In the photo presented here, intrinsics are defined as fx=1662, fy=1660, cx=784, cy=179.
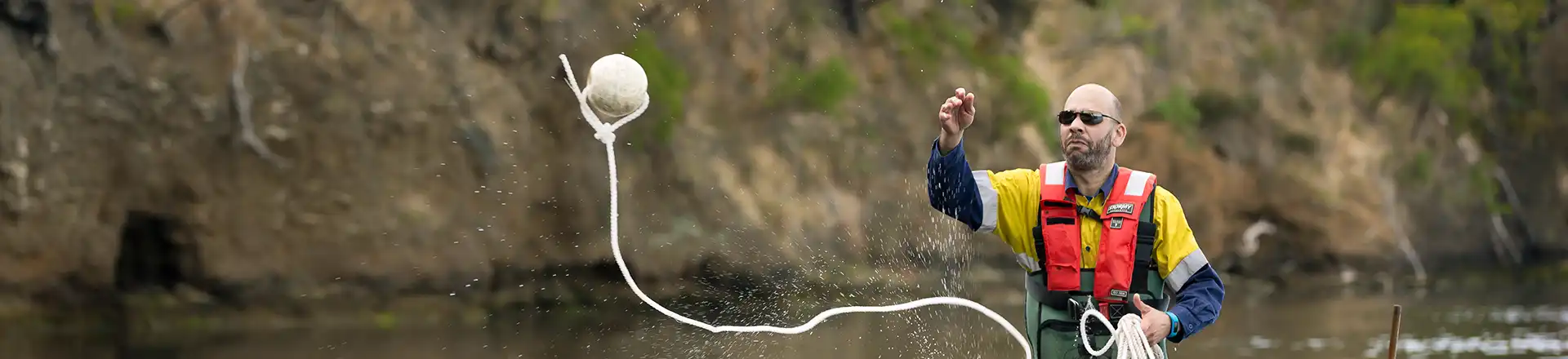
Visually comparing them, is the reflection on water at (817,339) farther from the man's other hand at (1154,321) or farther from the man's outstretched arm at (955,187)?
the man's other hand at (1154,321)

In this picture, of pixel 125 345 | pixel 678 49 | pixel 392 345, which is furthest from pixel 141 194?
pixel 678 49

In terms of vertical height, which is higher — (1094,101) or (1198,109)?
(1198,109)

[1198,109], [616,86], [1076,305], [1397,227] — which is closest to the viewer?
[1076,305]

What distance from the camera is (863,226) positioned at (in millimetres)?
19438

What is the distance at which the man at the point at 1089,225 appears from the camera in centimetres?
497

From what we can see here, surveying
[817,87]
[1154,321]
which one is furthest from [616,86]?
[817,87]

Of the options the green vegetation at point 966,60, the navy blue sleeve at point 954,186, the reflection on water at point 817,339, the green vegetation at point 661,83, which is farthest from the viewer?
the green vegetation at point 966,60

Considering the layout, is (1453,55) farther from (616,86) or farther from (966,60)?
(616,86)

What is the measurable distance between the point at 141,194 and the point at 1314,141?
1604 cm

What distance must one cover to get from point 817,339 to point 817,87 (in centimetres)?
643

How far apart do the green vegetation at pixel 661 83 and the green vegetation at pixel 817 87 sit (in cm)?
140

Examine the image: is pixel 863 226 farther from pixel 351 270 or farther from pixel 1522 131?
pixel 1522 131

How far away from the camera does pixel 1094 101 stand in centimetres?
504

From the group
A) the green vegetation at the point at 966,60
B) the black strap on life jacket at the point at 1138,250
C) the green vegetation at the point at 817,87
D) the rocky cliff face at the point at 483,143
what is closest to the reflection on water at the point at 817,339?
the rocky cliff face at the point at 483,143
